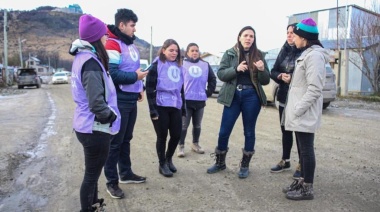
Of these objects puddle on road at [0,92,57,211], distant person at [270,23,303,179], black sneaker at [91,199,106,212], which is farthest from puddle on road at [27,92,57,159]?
distant person at [270,23,303,179]

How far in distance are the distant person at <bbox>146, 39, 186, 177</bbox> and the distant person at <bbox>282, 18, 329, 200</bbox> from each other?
57.5 inches

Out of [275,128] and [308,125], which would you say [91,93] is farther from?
[275,128]

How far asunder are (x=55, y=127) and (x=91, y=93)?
6562 millimetres

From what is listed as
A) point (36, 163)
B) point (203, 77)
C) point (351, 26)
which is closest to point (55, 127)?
point (36, 163)

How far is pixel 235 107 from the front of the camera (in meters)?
4.66

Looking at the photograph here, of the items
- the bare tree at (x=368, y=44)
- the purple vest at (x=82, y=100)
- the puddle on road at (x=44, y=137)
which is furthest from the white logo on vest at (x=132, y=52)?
the bare tree at (x=368, y=44)

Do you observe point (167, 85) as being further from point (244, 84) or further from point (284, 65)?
point (284, 65)

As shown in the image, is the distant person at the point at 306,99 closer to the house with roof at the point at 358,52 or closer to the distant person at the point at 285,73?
the distant person at the point at 285,73

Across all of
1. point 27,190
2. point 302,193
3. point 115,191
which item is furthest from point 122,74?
point 302,193

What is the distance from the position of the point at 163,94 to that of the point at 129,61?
0.84 metres

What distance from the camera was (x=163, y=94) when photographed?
4.61 m

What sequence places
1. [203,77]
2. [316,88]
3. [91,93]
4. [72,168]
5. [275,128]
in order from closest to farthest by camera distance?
1. [91,93]
2. [316,88]
3. [72,168]
4. [203,77]
5. [275,128]

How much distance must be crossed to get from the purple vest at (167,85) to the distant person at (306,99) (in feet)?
4.77

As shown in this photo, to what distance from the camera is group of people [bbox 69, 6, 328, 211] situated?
116 inches
